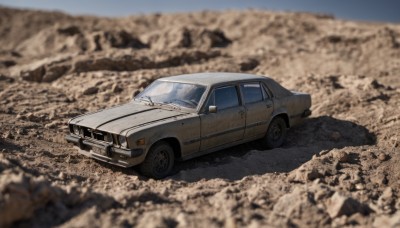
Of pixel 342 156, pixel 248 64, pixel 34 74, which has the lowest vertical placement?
pixel 342 156

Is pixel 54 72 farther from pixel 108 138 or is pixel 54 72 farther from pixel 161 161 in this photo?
pixel 161 161

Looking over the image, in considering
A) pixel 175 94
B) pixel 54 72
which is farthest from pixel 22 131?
pixel 54 72

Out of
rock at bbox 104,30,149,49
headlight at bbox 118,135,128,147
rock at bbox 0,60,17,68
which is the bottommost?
headlight at bbox 118,135,128,147

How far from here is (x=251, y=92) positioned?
24.6ft

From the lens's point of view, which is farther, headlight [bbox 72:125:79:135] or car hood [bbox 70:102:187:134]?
headlight [bbox 72:125:79:135]

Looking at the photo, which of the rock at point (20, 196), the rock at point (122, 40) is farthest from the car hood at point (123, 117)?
the rock at point (122, 40)

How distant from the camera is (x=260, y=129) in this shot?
298 inches

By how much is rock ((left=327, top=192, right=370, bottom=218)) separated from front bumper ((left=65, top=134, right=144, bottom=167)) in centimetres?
245

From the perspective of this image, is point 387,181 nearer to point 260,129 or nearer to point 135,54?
point 260,129

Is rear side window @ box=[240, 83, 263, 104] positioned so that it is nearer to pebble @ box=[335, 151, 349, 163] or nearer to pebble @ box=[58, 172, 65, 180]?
pebble @ box=[335, 151, 349, 163]

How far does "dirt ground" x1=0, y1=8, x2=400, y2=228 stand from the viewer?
475 centimetres

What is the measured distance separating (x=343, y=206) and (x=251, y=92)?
294cm

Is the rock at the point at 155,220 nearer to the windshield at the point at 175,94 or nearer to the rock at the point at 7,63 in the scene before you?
the windshield at the point at 175,94

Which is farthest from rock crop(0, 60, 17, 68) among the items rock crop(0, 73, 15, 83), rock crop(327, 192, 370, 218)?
rock crop(327, 192, 370, 218)
